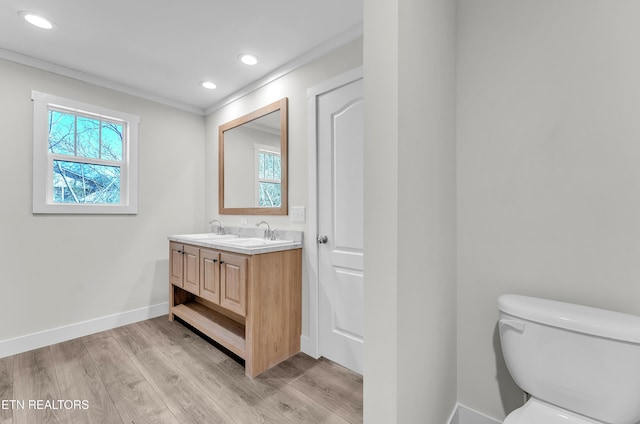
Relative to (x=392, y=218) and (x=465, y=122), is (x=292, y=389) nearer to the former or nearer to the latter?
(x=392, y=218)

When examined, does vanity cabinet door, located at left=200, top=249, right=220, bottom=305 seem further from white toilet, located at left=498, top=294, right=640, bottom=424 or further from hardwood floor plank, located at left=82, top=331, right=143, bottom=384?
white toilet, located at left=498, top=294, right=640, bottom=424

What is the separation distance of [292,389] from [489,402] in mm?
1115

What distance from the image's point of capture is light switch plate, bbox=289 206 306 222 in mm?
2299

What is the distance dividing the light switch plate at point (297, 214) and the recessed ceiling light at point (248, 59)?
4.14 feet

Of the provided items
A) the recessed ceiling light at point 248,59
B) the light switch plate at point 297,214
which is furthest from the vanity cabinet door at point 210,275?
the recessed ceiling light at point 248,59

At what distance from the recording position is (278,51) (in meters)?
2.23

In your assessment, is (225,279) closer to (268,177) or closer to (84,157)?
(268,177)

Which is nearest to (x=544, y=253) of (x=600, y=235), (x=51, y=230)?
(x=600, y=235)

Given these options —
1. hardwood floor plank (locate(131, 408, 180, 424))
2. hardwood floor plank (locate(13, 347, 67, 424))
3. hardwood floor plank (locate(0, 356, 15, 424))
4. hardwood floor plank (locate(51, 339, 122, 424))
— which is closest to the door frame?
hardwood floor plank (locate(131, 408, 180, 424))

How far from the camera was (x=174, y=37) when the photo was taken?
2037mm

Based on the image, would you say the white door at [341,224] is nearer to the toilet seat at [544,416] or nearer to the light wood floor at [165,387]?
the light wood floor at [165,387]

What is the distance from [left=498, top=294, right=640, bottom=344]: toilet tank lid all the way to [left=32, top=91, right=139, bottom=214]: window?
10.7ft

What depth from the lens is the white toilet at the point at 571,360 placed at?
3.03 ft

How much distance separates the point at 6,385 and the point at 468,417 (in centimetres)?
283
